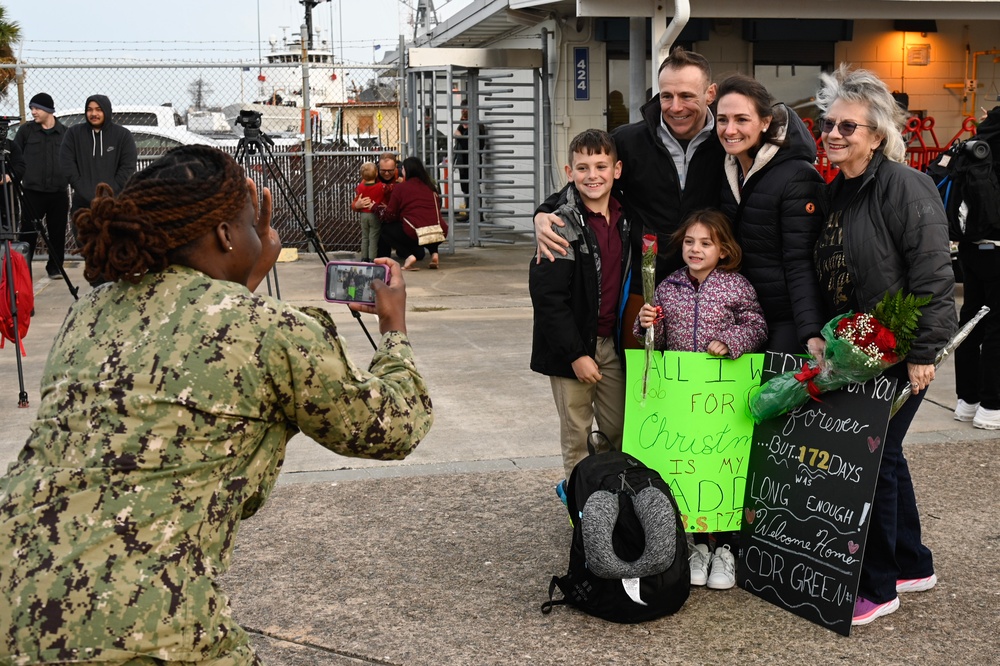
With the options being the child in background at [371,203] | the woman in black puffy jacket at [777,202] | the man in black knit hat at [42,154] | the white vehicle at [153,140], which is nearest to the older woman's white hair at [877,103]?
the woman in black puffy jacket at [777,202]

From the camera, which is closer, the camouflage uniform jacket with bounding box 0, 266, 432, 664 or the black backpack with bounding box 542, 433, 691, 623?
the camouflage uniform jacket with bounding box 0, 266, 432, 664

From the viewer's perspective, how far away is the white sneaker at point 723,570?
417 cm

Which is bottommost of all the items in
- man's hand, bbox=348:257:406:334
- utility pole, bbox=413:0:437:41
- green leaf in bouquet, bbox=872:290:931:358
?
green leaf in bouquet, bbox=872:290:931:358

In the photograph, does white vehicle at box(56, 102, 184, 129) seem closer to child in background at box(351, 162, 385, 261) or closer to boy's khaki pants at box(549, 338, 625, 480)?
child in background at box(351, 162, 385, 261)

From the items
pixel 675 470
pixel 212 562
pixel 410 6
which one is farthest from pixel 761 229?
pixel 410 6

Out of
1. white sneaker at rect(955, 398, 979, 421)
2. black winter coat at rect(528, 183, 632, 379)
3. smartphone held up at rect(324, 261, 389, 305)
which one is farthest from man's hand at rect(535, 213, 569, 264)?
white sneaker at rect(955, 398, 979, 421)

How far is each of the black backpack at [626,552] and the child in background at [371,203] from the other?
982cm

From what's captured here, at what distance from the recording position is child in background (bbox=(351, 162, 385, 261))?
13484 mm

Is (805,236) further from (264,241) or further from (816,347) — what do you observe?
(264,241)

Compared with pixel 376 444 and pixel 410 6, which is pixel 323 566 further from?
pixel 410 6

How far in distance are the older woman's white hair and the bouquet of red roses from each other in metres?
0.52

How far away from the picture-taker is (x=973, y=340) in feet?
20.9

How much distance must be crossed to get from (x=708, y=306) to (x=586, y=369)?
0.51 m

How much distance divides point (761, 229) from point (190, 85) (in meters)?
12.7
